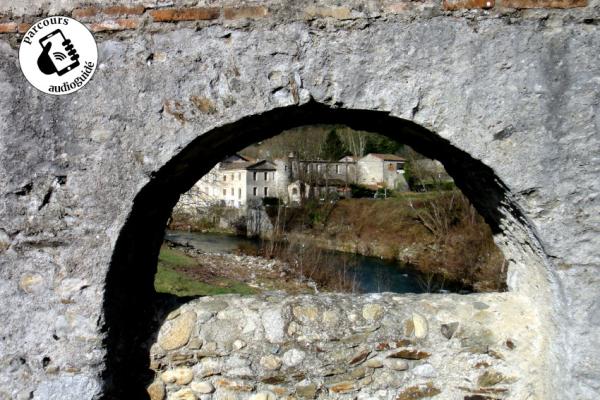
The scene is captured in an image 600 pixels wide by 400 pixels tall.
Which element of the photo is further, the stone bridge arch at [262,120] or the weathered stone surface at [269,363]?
the weathered stone surface at [269,363]

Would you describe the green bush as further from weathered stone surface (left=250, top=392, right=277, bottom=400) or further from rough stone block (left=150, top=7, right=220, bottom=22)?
rough stone block (left=150, top=7, right=220, bottom=22)

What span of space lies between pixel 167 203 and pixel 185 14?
105 centimetres

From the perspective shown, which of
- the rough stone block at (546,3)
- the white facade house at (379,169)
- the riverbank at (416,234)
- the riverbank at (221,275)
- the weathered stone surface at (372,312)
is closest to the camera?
the rough stone block at (546,3)

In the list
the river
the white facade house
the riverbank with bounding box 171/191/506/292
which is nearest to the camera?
the river

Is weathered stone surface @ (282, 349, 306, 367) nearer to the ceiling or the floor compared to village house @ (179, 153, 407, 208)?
nearer to the floor

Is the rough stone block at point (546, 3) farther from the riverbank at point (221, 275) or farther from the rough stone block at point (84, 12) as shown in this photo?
the riverbank at point (221, 275)

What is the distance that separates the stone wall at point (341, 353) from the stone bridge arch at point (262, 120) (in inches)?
10.2

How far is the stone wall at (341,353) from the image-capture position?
248 cm

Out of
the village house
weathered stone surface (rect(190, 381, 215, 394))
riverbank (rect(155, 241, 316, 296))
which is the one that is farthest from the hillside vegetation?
weathered stone surface (rect(190, 381, 215, 394))

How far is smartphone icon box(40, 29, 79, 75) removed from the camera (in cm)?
221

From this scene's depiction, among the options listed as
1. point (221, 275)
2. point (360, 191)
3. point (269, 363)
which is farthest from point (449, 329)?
point (360, 191)

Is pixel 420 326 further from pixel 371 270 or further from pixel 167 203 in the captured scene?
pixel 371 270

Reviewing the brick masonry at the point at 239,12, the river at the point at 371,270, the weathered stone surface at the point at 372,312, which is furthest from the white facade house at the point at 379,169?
the brick masonry at the point at 239,12

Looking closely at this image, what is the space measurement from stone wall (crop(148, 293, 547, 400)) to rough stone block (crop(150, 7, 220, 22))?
1.53m
